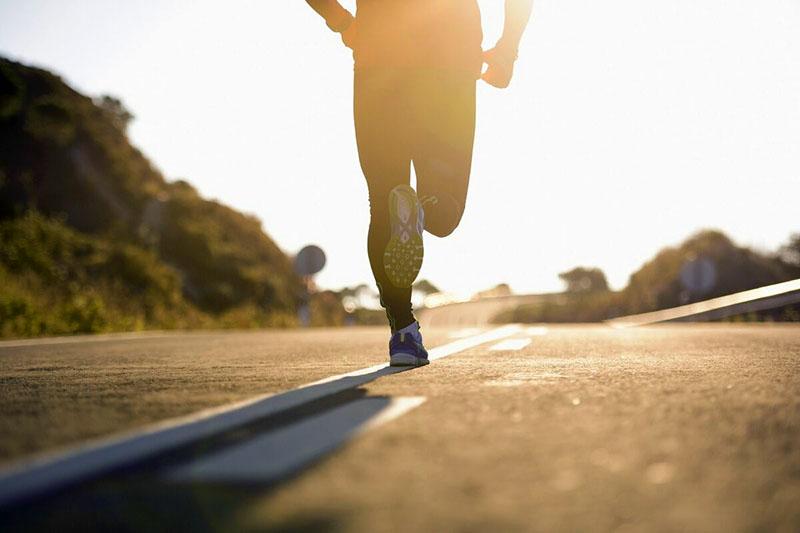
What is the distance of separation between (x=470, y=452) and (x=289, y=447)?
0.42 metres

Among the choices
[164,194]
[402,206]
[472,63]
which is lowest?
[402,206]

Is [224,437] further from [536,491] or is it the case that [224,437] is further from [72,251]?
[72,251]

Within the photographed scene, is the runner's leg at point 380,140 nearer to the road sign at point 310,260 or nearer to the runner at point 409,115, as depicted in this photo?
the runner at point 409,115

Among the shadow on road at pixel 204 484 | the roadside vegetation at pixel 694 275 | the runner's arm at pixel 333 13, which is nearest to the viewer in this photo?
the shadow on road at pixel 204 484

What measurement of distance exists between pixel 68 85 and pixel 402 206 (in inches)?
1574

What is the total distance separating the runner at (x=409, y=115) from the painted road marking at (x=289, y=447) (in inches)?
81.9

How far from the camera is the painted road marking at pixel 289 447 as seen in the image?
6.88ft

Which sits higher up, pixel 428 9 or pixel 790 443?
pixel 428 9

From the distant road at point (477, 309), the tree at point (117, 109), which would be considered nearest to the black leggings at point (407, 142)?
the tree at point (117, 109)

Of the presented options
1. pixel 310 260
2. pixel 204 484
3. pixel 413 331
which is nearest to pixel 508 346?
pixel 413 331

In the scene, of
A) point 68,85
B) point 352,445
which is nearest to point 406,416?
point 352,445

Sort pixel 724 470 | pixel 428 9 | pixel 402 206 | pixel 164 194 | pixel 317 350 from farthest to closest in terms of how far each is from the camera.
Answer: pixel 164 194 < pixel 317 350 < pixel 428 9 < pixel 402 206 < pixel 724 470

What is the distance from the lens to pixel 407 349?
512 cm

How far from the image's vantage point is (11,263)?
24422mm
